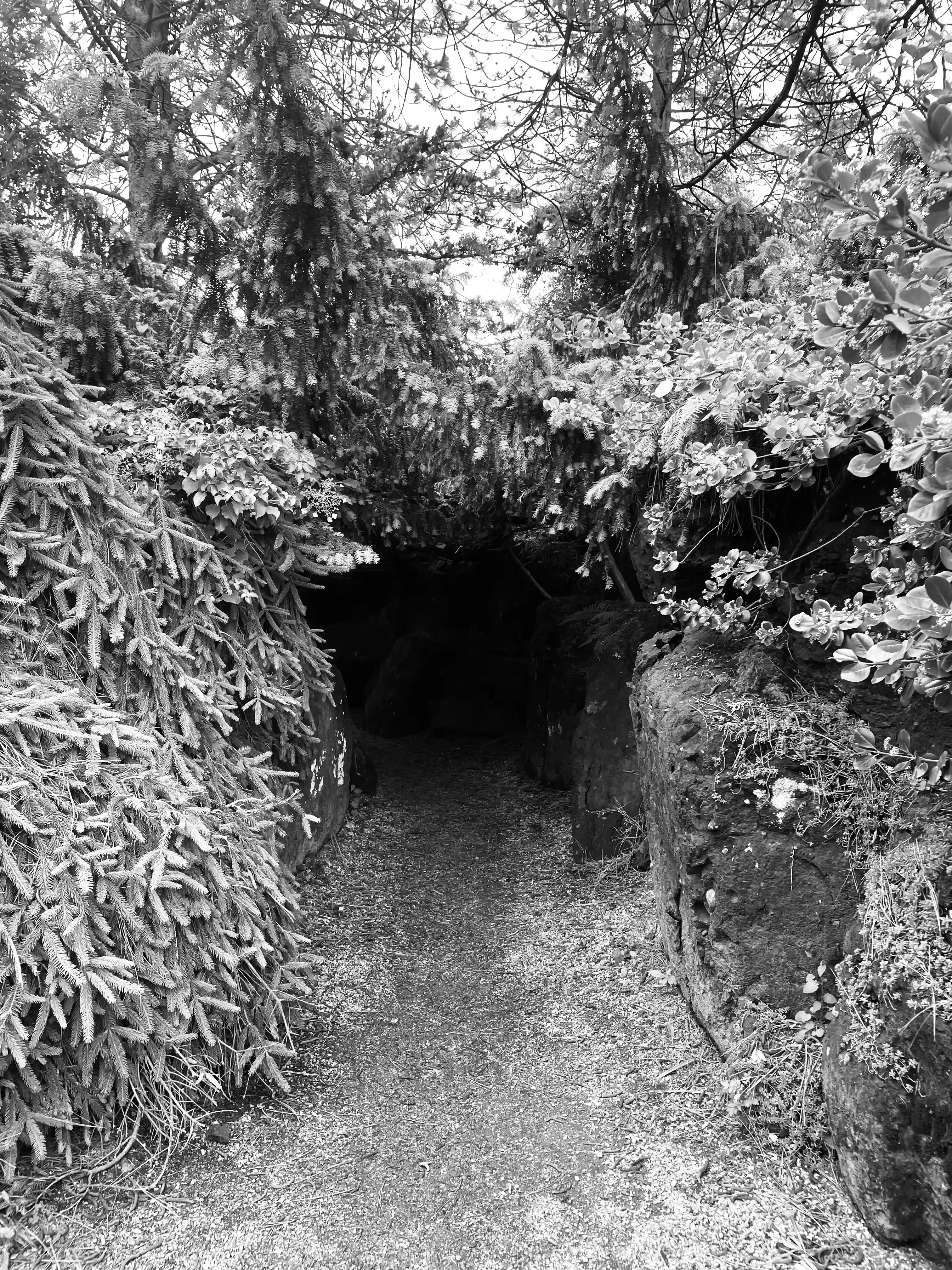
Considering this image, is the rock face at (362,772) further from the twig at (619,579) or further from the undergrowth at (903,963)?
the undergrowth at (903,963)

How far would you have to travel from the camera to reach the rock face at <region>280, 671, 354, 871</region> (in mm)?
4621

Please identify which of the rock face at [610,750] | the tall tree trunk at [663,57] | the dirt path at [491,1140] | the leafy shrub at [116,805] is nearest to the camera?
the dirt path at [491,1140]

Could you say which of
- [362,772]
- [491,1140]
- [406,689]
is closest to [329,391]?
[362,772]

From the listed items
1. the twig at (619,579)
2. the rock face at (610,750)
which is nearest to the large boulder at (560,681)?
the twig at (619,579)

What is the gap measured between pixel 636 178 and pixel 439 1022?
5050mm

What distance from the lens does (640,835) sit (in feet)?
15.8

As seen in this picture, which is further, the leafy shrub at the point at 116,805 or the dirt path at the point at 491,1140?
the leafy shrub at the point at 116,805

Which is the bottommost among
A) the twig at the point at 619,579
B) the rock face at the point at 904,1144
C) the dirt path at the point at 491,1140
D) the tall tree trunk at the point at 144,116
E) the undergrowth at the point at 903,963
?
the dirt path at the point at 491,1140

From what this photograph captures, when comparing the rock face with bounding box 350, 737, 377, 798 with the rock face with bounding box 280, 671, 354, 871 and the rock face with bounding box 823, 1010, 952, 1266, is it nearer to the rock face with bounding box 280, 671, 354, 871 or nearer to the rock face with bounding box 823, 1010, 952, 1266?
the rock face with bounding box 280, 671, 354, 871

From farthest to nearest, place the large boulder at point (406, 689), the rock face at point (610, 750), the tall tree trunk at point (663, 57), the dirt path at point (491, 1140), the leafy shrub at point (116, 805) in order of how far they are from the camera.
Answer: the large boulder at point (406, 689)
the rock face at point (610, 750)
the tall tree trunk at point (663, 57)
the leafy shrub at point (116, 805)
the dirt path at point (491, 1140)

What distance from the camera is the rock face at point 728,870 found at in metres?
2.75

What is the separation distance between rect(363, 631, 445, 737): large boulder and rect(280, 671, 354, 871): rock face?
2816mm

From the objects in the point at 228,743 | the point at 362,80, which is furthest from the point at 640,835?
the point at 362,80

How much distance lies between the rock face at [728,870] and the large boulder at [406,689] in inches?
223
